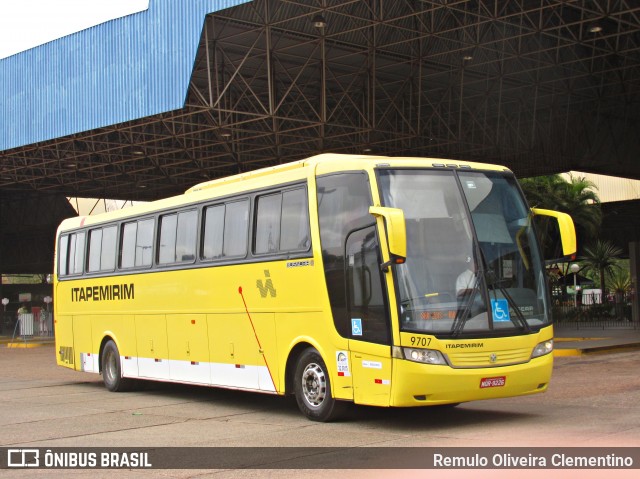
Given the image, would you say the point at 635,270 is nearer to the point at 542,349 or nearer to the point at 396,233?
the point at 542,349

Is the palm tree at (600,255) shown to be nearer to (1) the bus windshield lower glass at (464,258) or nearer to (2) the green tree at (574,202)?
(2) the green tree at (574,202)

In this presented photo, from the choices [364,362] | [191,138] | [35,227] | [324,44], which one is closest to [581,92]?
[324,44]

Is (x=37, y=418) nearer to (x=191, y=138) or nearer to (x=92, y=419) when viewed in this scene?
(x=92, y=419)

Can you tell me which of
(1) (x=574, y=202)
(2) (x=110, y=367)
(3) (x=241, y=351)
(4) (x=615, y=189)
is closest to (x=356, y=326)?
(3) (x=241, y=351)

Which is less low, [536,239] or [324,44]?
[324,44]

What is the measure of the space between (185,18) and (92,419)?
13214 millimetres

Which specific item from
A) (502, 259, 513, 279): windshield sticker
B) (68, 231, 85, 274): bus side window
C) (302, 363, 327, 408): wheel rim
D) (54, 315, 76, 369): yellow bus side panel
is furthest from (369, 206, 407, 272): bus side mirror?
(54, 315, 76, 369): yellow bus side panel

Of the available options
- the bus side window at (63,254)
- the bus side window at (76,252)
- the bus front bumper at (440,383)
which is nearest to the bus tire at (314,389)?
the bus front bumper at (440,383)

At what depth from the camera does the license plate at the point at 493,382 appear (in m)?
10.8

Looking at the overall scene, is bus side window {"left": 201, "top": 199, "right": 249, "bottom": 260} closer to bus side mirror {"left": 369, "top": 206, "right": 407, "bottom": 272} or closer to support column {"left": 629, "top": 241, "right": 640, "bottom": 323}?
bus side mirror {"left": 369, "top": 206, "right": 407, "bottom": 272}

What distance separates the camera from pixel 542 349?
1135 cm

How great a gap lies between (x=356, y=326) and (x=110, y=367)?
802 cm

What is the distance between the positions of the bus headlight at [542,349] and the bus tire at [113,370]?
28.8 feet

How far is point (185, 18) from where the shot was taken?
23562 mm
